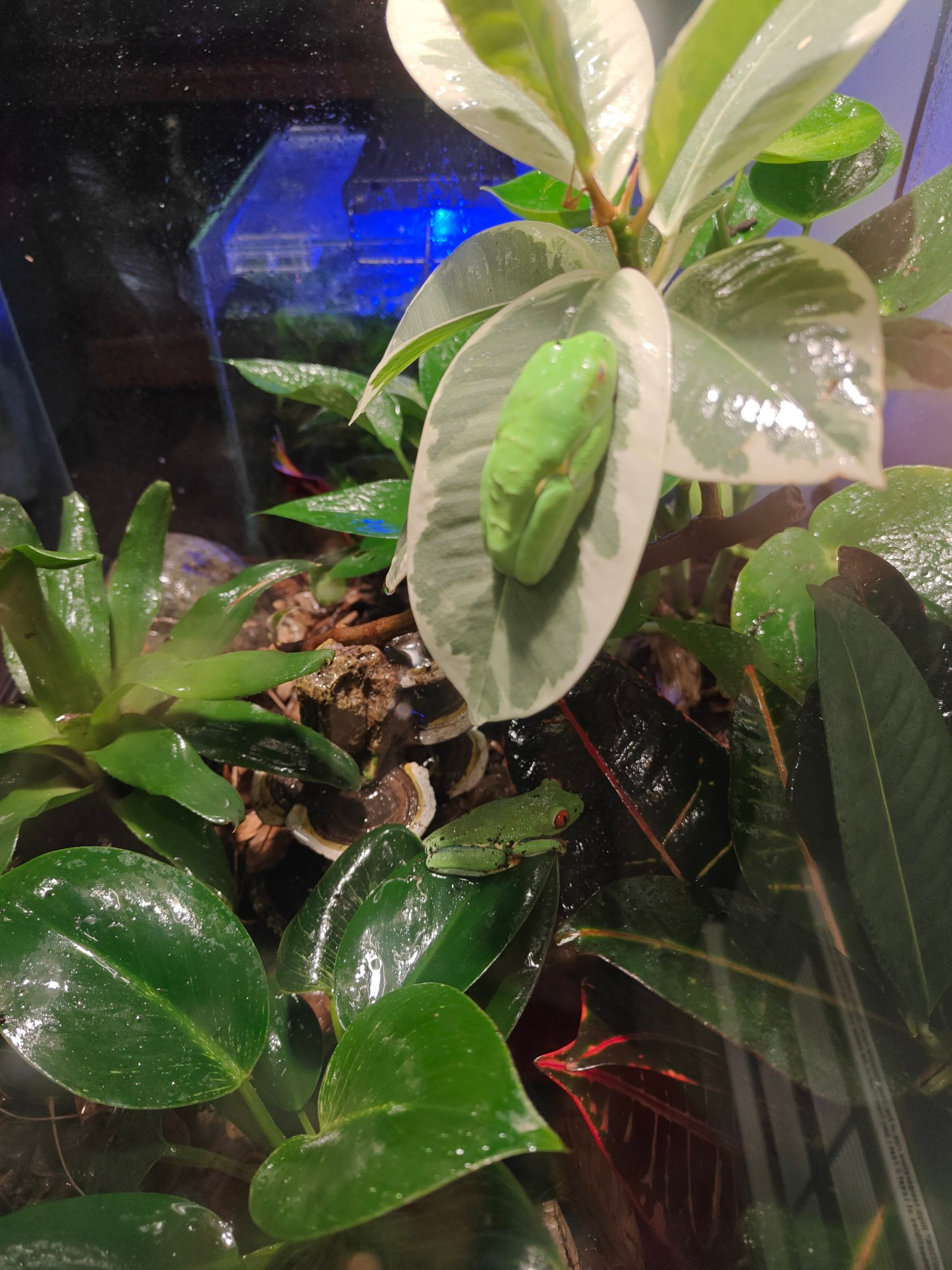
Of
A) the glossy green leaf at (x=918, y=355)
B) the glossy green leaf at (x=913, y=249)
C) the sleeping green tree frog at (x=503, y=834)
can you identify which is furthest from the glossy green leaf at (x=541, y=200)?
the sleeping green tree frog at (x=503, y=834)

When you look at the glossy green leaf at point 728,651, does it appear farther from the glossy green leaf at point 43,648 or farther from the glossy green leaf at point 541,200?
the glossy green leaf at point 43,648

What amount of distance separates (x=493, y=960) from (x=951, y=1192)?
13.9 inches

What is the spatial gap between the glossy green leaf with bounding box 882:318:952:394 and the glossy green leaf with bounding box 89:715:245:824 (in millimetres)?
695

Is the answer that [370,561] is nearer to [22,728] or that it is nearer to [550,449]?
[22,728]

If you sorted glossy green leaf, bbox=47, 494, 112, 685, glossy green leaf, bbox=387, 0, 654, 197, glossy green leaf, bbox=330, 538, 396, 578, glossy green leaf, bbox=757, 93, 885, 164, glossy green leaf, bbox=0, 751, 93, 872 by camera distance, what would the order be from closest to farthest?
glossy green leaf, bbox=387, 0, 654, 197, glossy green leaf, bbox=757, 93, 885, 164, glossy green leaf, bbox=0, 751, 93, 872, glossy green leaf, bbox=47, 494, 112, 685, glossy green leaf, bbox=330, 538, 396, 578

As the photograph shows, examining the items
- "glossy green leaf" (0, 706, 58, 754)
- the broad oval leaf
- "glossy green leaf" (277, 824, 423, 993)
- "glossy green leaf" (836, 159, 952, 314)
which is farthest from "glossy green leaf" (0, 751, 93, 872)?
"glossy green leaf" (836, 159, 952, 314)

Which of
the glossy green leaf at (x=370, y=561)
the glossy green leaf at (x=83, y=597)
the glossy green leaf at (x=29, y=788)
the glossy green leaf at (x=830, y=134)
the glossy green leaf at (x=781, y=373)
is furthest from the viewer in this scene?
the glossy green leaf at (x=370, y=561)

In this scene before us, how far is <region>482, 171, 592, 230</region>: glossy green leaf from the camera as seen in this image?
2.59 ft

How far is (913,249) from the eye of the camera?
24.0 inches

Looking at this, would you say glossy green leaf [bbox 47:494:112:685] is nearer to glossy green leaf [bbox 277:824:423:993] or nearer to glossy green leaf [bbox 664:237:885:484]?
glossy green leaf [bbox 277:824:423:993]

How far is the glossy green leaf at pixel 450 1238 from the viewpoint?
0.48m

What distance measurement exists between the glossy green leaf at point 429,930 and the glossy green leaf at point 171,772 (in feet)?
0.63

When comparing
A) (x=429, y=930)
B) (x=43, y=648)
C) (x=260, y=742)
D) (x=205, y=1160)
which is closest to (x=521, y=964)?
(x=429, y=930)

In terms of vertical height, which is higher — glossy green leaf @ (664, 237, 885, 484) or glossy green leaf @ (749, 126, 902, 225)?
glossy green leaf @ (749, 126, 902, 225)
